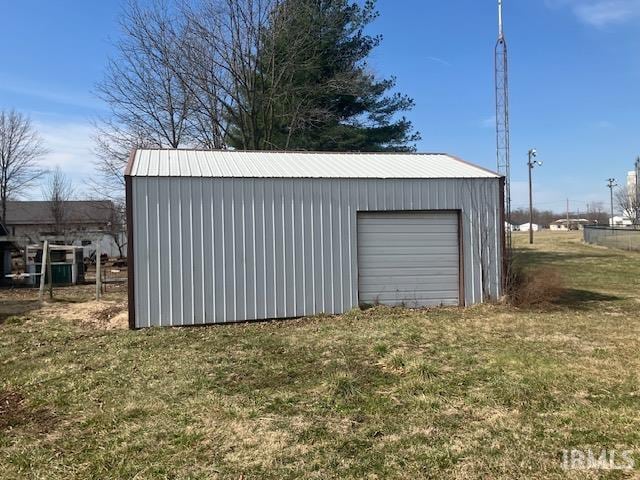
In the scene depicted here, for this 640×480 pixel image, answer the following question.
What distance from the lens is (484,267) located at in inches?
444

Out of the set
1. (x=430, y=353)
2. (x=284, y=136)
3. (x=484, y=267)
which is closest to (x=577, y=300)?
(x=484, y=267)

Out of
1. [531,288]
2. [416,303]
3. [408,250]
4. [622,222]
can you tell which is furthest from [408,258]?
[622,222]

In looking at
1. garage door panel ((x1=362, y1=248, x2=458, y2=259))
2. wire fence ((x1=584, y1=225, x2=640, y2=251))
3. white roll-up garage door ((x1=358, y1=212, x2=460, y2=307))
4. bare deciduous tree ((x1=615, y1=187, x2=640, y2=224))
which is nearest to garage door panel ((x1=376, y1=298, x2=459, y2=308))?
white roll-up garage door ((x1=358, y1=212, x2=460, y2=307))

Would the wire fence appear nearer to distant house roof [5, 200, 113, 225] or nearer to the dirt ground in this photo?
the dirt ground

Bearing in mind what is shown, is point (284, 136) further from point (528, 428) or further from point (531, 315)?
point (528, 428)

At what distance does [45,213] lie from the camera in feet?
166

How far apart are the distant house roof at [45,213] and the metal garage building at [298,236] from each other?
39719 mm

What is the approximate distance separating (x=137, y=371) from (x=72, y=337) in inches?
117

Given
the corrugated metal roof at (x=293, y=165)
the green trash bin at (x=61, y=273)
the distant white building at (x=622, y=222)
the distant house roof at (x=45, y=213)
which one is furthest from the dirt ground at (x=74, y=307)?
the distant white building at (x=622, y=222)

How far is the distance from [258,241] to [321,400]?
17.0 ft

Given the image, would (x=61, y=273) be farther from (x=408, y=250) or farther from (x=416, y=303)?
(x=416, y=303)

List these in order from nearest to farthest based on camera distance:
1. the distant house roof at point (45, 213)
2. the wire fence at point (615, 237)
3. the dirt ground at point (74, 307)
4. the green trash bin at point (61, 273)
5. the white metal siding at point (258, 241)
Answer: the white metal siding at point (258, 241)
the dirt ground at point (74, 307)
the green trash bin at point (61, 273)
the wire fence at point (615, 237)
the distant house roof at point (45, 213)

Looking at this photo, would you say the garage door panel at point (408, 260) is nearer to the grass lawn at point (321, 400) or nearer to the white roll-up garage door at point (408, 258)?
the white roll-up garage door at point (408, 258)

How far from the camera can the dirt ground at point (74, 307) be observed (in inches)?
408
